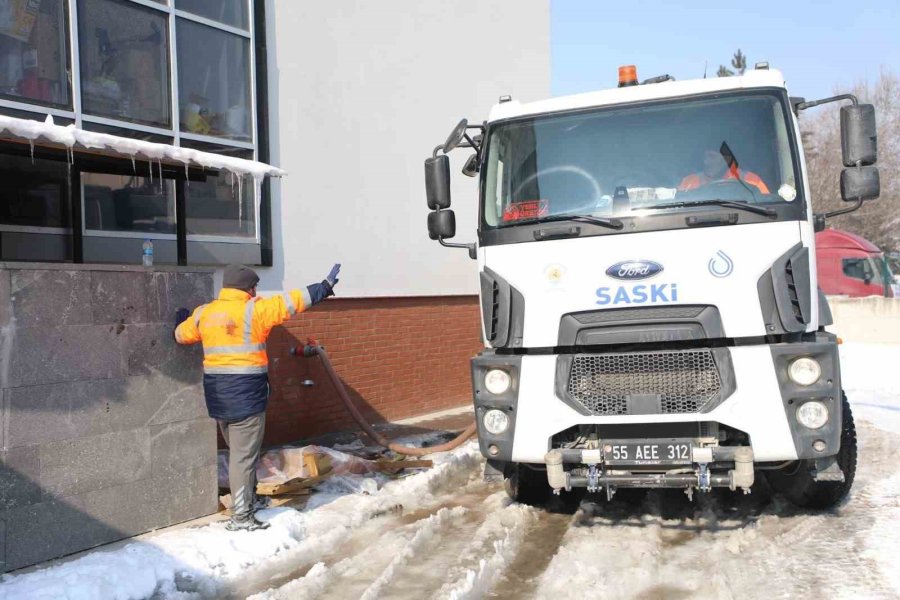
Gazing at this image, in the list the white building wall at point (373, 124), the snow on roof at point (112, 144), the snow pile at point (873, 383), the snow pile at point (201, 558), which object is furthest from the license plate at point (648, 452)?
the snow pile at point (873, 383)

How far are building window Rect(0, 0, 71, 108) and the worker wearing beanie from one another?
241 centimetres

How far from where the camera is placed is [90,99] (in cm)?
704

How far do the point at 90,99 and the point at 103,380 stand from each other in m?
2.91

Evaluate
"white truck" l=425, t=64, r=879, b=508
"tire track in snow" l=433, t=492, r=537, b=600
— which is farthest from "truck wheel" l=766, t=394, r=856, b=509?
"tire track in snow" l=433, t=492, r=537, b=600

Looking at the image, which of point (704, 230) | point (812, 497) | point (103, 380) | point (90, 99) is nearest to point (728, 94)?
point (704, 230)

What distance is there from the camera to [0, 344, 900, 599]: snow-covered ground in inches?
179

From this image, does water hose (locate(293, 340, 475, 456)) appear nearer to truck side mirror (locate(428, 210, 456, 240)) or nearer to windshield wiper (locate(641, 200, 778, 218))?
truck side mirror (locate(428, 210, 456, 240))

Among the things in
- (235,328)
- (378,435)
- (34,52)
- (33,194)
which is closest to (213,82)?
(34,52)

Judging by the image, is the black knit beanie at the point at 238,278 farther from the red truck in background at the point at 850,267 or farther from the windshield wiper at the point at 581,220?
the red truck in background at the point at 850,267

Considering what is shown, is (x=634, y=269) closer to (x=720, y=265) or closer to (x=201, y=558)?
(x=720, y=265)

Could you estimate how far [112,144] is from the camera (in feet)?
17.2

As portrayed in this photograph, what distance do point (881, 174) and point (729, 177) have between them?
39.5m

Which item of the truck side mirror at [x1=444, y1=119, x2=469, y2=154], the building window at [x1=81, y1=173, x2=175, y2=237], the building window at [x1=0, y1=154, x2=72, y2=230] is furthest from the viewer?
the building window at [x1=81, y1=173, x2=175, y2=237]

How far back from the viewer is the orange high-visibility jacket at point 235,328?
550cm
